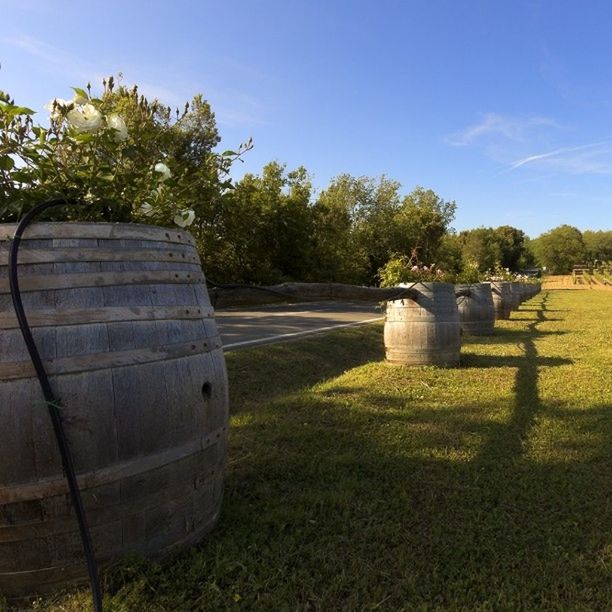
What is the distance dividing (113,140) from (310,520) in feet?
6.93

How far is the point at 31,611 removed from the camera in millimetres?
2141

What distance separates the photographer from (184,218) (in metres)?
2.64

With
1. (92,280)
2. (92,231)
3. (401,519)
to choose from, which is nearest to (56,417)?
(92,280)

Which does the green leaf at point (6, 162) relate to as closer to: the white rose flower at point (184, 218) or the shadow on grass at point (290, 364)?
the white rose flower at point (184, 218)

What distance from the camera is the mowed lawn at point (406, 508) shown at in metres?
2.27

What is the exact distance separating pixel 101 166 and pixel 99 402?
106 cm

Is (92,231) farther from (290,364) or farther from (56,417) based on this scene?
(290,364)

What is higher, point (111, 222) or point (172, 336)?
point (111, 222)

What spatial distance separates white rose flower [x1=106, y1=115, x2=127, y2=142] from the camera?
8.18 feet

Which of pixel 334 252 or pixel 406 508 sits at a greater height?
pixel 334 252

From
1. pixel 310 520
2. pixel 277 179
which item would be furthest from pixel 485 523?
pixel 277 179

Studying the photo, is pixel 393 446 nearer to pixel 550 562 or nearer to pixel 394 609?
pixel 550 562

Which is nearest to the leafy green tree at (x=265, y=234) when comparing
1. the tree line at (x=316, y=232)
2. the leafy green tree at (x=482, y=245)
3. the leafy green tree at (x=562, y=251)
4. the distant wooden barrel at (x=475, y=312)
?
the tree line at (x=316, y=232)

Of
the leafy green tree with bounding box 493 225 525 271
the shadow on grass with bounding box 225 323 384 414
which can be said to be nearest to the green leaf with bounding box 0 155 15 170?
the shadow on grass with bounding box 225 323 384 414
